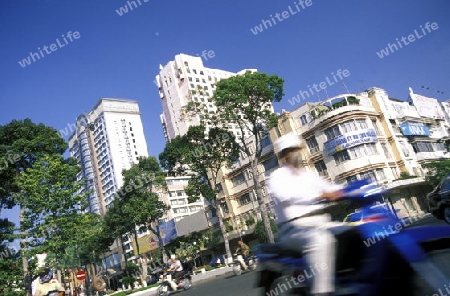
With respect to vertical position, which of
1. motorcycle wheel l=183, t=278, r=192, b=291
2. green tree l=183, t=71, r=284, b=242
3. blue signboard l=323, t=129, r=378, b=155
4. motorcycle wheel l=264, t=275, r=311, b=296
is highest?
green tree l=183, t=71, r=284, b=242

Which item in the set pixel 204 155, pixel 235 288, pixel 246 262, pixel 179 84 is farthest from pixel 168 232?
pixel 179 84

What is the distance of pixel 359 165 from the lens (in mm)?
32281

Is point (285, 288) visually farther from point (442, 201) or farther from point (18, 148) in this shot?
point (18, 148)

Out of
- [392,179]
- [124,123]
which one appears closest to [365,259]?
[392,179]

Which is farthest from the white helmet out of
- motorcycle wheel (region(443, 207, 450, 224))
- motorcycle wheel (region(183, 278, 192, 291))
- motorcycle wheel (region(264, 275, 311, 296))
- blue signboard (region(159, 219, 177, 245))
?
blue signboard (region(159, 219, 177, 245))

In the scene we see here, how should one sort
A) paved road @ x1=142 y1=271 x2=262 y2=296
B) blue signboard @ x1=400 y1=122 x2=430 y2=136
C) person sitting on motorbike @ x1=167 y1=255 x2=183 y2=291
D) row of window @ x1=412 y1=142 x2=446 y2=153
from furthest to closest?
row of window @ x1=412 y1=142 x2=446 y2=153 < blue signboard @ x1=400 y1=122 x2=430 y2=136 < person sitting on motorbike @ x1=167 y1=255 x2=183 y2=291 < paved road @ x1=142 y1=271 x2=262 y2=296

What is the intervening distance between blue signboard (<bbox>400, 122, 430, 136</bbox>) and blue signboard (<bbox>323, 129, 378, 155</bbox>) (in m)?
6.78

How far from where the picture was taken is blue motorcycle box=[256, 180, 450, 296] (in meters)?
2.85

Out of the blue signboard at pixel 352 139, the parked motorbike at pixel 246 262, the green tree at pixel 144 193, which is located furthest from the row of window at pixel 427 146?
the parked motorbike at pixel 246 262

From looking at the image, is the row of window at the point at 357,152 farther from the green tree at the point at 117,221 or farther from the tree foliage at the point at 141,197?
the green tree at the point at 117,221

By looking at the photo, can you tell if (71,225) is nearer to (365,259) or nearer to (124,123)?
A: (365,259)

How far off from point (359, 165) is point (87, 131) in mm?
100822

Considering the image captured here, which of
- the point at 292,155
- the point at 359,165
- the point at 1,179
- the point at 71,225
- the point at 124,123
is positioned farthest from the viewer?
the point at 124,123

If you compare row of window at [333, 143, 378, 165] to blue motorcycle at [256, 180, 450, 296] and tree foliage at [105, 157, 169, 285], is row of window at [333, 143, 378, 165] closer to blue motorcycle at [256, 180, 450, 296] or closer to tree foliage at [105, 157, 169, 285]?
tree foliage at [105, 157, 169, 285]
